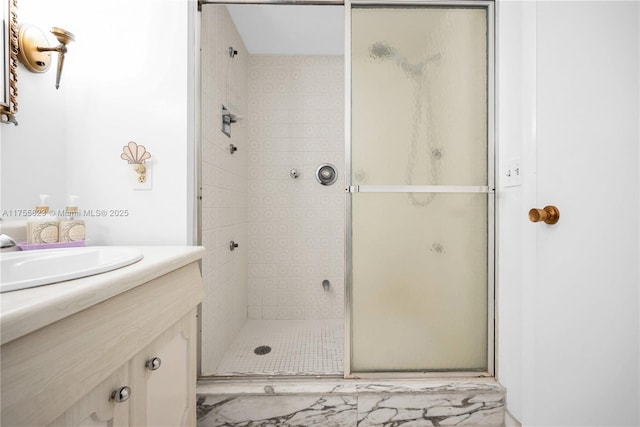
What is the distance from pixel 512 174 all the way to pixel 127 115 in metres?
1.73

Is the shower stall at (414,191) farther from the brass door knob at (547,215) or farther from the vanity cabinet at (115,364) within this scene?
the vanity cabinet at (115,364)

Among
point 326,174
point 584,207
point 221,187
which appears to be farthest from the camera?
point 326,174

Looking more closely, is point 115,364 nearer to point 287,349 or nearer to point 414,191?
point 414,191

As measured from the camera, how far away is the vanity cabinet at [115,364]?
0.42 m

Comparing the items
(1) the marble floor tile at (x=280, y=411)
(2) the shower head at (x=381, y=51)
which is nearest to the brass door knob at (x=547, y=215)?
(2) the shower head at (x=381, y=51)

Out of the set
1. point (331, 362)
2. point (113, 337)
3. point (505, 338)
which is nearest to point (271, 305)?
point (331, 362)

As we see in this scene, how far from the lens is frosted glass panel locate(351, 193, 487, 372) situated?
144 centimetres

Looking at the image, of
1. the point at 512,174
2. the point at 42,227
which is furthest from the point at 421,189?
the point at 42,227

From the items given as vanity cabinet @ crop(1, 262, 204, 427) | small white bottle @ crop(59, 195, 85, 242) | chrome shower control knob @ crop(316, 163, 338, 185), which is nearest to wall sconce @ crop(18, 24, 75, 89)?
small white bottle @ crop(59, 195, 85, 242)

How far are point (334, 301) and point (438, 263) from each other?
4.17 ft

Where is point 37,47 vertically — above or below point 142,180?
above

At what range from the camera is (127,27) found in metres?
1.31

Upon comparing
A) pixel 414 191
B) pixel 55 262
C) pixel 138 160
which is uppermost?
pixel 138 160

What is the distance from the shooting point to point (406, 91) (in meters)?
1.43
